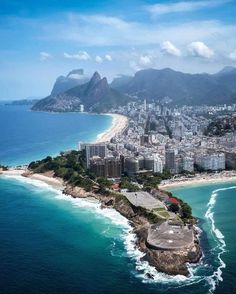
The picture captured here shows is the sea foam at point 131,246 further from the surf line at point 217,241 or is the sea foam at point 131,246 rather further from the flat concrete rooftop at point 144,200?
the flat concrete rooftop at point 144,200

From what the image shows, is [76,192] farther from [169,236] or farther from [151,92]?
[151,92]

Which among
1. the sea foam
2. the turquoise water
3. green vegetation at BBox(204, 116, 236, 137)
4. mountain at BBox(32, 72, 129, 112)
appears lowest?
the sea foam

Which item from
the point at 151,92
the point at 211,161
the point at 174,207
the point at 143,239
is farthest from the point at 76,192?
the point at 151,92

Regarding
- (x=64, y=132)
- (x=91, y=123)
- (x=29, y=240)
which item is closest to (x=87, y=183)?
(x=29, y=240)

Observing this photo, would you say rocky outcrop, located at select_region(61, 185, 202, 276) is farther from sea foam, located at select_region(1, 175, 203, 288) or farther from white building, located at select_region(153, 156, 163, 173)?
white building, located at select_region(153, 156, 163, 173)

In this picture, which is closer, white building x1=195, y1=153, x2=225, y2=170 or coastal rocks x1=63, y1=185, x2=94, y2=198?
coastal rocks x1=63, y1=185, x2=94, y2=198

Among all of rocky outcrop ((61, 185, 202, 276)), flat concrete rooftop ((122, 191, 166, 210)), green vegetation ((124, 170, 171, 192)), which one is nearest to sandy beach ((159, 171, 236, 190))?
green vegetation ((124, 170, 171, 192))

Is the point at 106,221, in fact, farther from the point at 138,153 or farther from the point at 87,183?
the point at 138,153

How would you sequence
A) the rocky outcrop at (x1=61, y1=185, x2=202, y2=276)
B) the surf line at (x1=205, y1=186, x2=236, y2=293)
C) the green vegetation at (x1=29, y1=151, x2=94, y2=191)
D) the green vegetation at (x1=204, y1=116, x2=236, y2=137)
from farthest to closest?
the green vegetation at (x1=204, y1=116, x2=236, y2=137)
the green vegetation at (x1=29, y1=151, x2=94, y2=191)
the rocky outcrop at (x1=61, y1=185, x2=202, y2=276)
the surf line at (x1=205, y1=186, x2=236, y2=293)

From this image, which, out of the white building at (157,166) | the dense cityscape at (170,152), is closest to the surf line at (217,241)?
the white building at (157,166)
